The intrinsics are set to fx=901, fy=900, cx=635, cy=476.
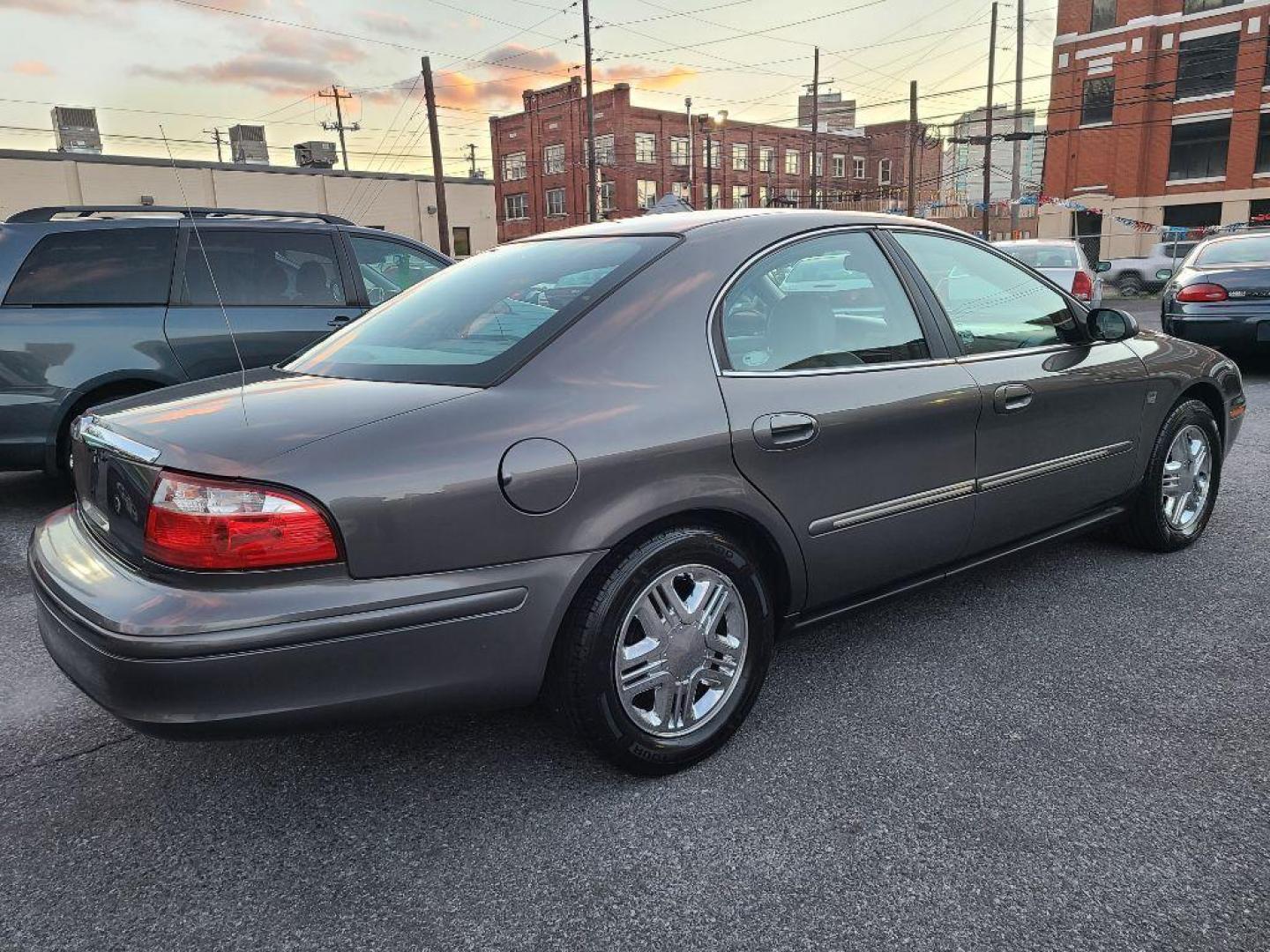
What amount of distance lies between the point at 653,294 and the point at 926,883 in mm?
1619

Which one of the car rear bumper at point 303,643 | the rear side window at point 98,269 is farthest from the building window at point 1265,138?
the car rear bumper at point 303,643

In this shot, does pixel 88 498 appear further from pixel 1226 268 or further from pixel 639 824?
pixel 1226 268

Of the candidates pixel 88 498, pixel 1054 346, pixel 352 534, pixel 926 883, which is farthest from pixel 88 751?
pixel 1054 346

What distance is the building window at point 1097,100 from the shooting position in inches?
1556

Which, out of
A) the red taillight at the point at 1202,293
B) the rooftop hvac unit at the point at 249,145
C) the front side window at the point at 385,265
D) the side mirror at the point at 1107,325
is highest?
the rooftop hvac unit at the point at 249,145

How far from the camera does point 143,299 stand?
5.36 m

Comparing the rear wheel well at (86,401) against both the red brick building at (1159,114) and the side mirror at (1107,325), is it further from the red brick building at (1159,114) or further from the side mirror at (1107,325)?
the red brick building at (1159,114)

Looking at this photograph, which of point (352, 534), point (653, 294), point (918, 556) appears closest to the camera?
point (352, 534)

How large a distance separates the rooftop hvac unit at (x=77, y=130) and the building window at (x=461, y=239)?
1317 centimetres

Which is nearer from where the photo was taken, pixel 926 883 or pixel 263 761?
pixel 926 883

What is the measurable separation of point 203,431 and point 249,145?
41405mm

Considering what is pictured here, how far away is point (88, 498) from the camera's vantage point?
2414mm

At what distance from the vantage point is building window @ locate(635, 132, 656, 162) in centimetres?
5312

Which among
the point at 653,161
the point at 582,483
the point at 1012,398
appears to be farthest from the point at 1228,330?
the point at 653,161
